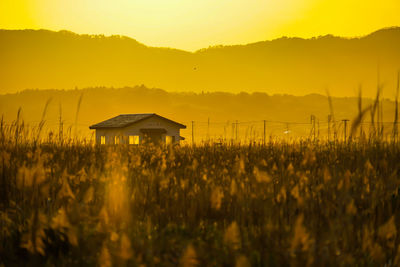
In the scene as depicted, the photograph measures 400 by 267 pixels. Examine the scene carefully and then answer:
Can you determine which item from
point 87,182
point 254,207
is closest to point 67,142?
point 87,182

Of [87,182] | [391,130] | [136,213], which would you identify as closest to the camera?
[136,213]

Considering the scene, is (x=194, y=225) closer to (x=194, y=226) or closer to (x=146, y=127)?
(x=194, y=226)

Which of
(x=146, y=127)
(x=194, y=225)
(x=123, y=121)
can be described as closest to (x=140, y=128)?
(x=146, y=127)

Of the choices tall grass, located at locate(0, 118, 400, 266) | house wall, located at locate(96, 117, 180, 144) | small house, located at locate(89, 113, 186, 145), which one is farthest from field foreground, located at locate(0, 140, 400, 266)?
house wall, located at locate(96, 117, 180, 144)

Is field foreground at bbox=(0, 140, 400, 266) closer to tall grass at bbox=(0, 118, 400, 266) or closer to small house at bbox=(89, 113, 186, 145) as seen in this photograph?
tall grass at bbox=(0, 118, 400, 266)

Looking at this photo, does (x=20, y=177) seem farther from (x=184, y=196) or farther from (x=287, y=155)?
(x=287, y=155)

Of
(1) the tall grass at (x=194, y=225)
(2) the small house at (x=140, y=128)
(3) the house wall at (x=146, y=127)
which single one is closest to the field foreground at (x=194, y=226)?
(1) the tall grass at (x=194, y=225)

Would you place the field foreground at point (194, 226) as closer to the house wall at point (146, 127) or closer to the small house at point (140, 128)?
the small house at point (140, 128)

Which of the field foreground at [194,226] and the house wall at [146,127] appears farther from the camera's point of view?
the house wall at [146,127]

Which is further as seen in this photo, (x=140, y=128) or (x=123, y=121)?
(x=123, y=121)

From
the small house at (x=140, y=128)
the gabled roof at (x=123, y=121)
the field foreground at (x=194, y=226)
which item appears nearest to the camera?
the field foreground at (x=194, y=226)

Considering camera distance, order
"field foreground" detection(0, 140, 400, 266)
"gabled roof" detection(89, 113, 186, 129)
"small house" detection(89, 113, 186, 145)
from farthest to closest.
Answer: "gabled roof" detection(89, 113, 186, 129) < "small house" detection(89, 113, 186, 145) < "field foreground" detection(0, 140, 400, 266)

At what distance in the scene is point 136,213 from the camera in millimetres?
3244

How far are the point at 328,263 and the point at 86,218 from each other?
1474mm
